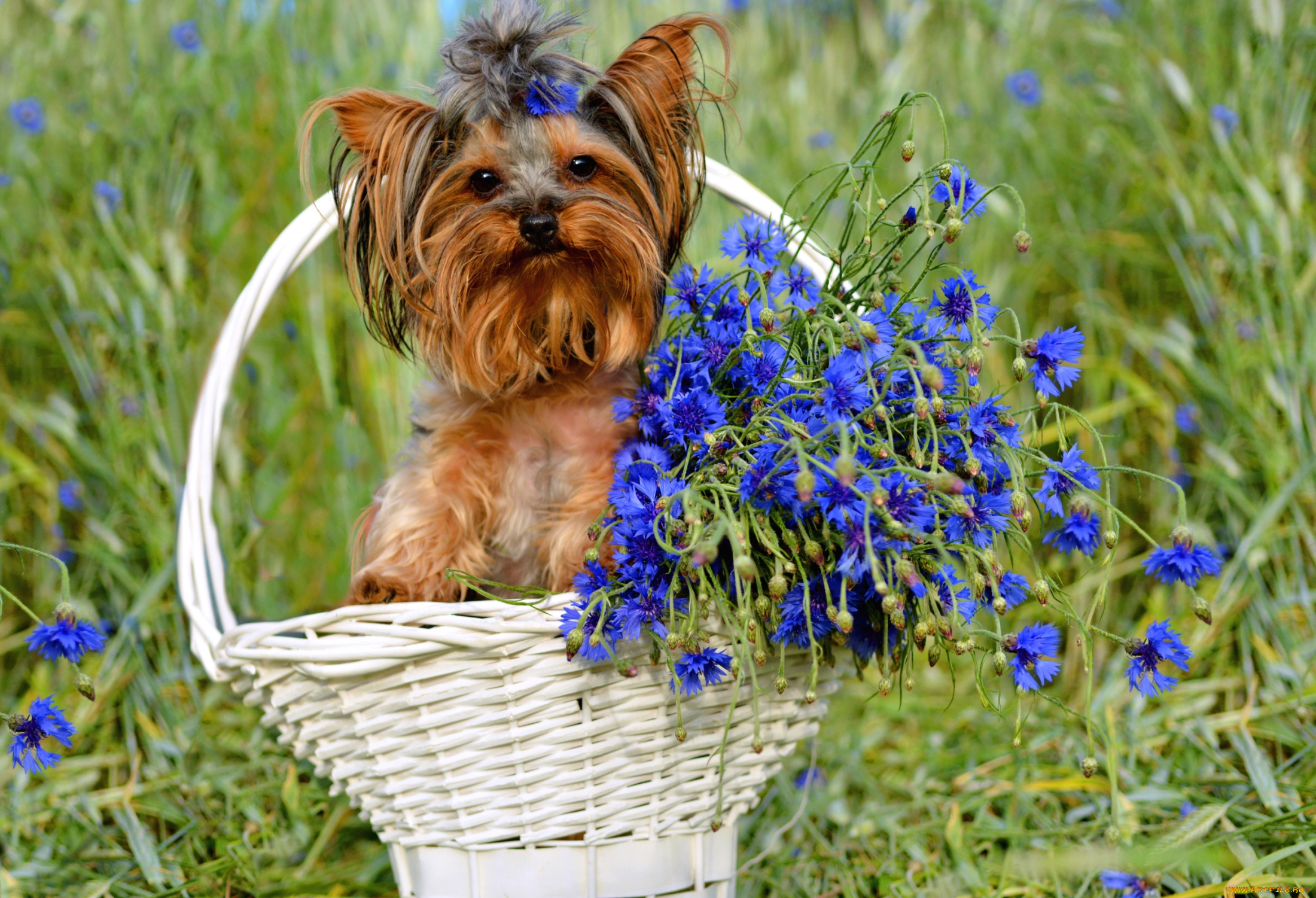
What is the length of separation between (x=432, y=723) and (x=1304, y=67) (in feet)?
10.3

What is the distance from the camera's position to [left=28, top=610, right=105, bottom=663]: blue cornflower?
5.06 feet

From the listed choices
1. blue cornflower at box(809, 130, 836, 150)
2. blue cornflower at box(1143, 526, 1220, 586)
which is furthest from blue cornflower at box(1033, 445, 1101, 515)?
blue cornflower at box(809, 130, 836, 150)

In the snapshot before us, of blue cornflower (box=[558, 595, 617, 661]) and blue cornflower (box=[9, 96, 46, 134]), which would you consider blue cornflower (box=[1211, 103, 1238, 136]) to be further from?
blue cornflower (box=[9, 96, 46, 134])

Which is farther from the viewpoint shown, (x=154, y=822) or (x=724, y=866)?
(x=154, y=822)

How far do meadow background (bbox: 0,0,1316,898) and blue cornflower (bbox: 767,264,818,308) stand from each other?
1.12 metres

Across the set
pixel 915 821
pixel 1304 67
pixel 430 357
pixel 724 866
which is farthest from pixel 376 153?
pixel 1304 67

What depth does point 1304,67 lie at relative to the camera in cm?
326

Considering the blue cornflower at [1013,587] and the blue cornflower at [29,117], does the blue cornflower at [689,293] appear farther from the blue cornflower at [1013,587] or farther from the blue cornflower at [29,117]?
the blue cornflower at [29,117]

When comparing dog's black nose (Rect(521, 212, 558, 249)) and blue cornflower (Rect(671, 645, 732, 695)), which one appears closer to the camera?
blue cornflower (Rect(671, 645, 732, 695))

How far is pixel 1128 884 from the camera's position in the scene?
1846 millimetres

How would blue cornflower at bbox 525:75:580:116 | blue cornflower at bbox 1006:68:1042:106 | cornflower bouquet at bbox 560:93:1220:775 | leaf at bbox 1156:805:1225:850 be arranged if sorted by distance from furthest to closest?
blue cornflower at bbox 1006:68:1042:106
leaf at bbox 1156:805:1225:850
blue cornflower at bbox 525:75:580:116
cornflower bouquet at bbox 560:93:1220:775

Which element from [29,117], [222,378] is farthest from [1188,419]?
[29,117]

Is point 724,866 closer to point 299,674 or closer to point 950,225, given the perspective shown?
point 299,674

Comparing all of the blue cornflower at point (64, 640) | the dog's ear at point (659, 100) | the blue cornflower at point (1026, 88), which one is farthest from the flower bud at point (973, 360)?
the blue cornflower at point (1026, 88)
